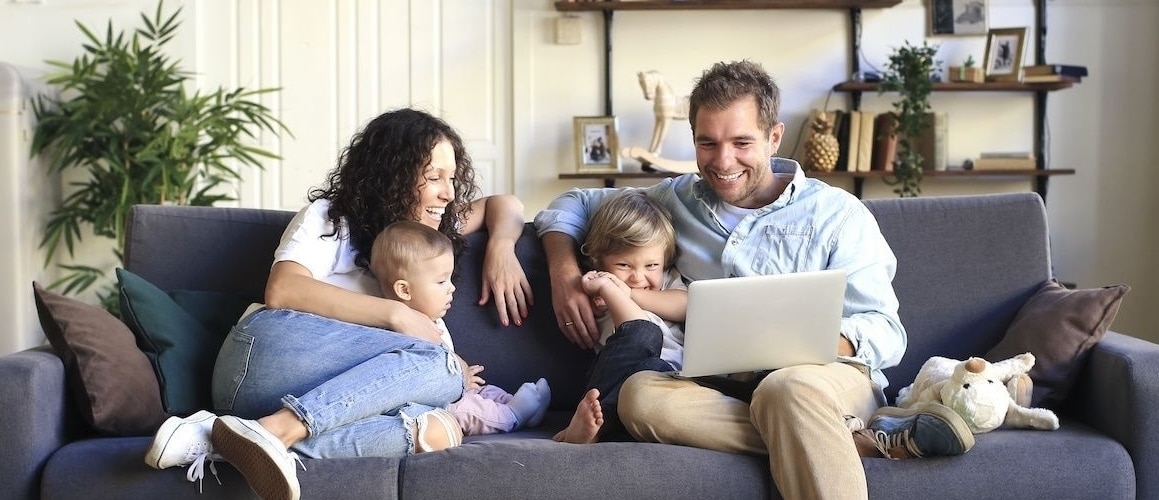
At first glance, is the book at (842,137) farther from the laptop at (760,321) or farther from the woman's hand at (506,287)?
the laptop at (760,321)

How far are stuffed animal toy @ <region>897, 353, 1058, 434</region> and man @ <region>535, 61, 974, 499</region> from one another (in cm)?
9

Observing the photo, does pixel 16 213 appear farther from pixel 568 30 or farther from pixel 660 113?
pixel 660 113

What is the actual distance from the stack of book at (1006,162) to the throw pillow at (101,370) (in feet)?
11.1

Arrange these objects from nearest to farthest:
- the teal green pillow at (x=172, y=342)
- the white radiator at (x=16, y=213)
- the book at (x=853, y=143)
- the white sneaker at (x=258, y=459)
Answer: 1. the white sneaker at (x=258, y=459)
2. the teal green pillow at (x=172, y=342)
3. the white radiator at (x=16, y=213)
4. the book at (x=853, y=143)

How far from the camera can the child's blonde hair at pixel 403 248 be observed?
7.27 ft

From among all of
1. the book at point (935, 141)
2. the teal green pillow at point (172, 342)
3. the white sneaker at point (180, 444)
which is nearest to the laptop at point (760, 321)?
the white sneaker at point (180, 444)

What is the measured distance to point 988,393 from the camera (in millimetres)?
2006

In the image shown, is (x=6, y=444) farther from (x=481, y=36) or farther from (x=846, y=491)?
(x=481, y=36)

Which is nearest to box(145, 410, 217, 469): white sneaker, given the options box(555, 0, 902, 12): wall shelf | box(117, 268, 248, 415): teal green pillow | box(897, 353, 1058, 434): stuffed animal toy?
box(117, 268, 248, 415): teal green pillow

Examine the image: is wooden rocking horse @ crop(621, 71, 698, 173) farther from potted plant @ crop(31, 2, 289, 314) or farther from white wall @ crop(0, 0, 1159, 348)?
potted plant @ crop(31, 2, 289, 314)

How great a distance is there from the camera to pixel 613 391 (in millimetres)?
2143

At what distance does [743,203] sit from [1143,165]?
2.84 metres

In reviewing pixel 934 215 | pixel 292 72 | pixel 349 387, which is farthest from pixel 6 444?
pixel 292 72

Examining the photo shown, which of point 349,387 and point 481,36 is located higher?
point 481,36
